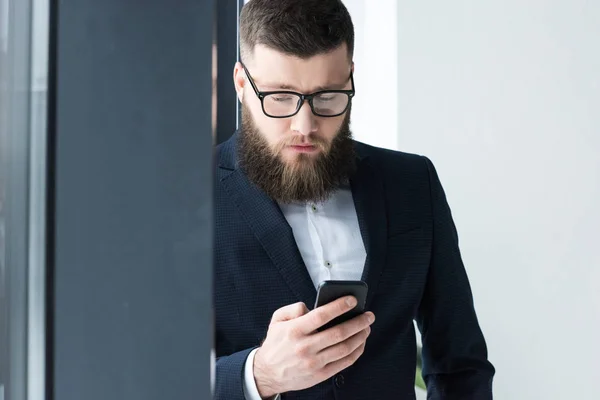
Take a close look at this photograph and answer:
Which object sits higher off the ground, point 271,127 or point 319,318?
point 271,127

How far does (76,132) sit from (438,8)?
9.08 ft

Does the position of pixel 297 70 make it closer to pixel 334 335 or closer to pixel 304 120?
pixel 304 120

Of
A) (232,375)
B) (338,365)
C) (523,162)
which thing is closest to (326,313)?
(338,365)

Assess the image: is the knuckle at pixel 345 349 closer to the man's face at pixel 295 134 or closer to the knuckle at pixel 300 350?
the knuckle at pixel 300 350

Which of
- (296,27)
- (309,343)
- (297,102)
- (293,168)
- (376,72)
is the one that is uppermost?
(376,72)

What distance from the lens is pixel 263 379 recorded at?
1243 millimetres

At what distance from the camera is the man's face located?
1.39m

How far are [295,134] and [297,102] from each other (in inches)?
2.7

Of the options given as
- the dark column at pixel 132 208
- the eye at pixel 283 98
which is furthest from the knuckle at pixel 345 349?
the dark column at pixel 132 208

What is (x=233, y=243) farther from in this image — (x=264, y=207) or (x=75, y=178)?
(x=75, y=178)

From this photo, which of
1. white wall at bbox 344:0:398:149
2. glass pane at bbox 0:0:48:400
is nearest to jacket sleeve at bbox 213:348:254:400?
glass pane at bbox 0:0:48:400

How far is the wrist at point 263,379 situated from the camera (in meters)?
1.23

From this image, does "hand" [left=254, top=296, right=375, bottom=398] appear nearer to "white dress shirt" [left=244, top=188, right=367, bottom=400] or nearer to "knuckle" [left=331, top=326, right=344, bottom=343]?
"knuckle" [left=331, top=326, right=344, bottom=343]

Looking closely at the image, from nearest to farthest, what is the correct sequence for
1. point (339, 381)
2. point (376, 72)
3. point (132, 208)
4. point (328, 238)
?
point (132, 208)
point (339, 381)
point (328, 238)
point (376, 72)
